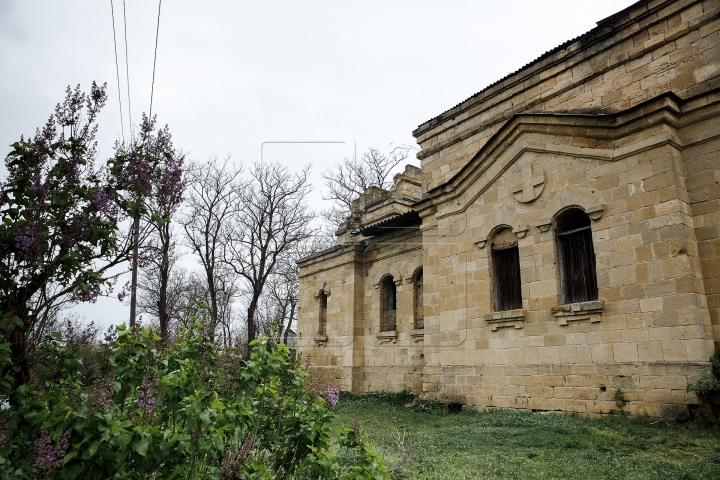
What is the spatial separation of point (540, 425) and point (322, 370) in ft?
34.5

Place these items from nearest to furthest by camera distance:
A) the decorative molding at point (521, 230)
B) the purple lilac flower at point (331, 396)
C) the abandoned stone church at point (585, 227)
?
the purple lilac flower at point (331, 396)
the abandoned stone church at point (585, 227)
the decorative molding at point (521, 230)

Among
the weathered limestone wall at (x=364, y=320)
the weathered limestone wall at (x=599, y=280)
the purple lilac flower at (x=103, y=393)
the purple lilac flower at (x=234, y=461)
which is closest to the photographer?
the purple lilac flower at (x=103, y=393)

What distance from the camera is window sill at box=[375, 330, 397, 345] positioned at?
1527cm

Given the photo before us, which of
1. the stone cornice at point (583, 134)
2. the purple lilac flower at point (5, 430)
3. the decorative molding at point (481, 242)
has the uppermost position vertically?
the stone cornice at point (583, 134)

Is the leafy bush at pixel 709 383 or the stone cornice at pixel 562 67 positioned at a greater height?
the stone cornice at pixel 562 67

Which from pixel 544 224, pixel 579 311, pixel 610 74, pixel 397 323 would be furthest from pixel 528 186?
pixel 397 323

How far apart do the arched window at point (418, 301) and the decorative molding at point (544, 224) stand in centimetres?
523

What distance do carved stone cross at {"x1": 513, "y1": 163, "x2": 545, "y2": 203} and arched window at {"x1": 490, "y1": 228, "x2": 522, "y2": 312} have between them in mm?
867

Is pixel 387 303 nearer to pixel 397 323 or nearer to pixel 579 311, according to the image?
pixel 397 323

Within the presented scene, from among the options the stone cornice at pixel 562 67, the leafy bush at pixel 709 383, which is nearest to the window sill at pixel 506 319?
the leafy bush at pixel 709 383

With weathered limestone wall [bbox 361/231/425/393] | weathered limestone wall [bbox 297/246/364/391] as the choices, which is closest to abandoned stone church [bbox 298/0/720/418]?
weathered limestone wall [bbox 361/231/425/393]

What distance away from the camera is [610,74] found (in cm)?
1077

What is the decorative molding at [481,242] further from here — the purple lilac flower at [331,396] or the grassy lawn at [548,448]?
the purple lilac flower at [331,396]

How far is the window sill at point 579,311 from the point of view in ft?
29.5
